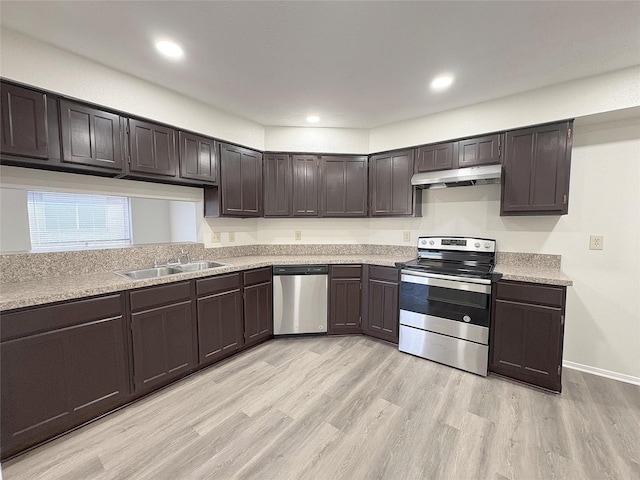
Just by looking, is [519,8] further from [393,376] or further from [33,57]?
[33,57]

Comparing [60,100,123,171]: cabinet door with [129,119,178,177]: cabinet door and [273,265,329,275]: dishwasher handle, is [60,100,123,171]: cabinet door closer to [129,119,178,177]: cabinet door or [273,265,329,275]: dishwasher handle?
[129,119,178,177]: cabinet door

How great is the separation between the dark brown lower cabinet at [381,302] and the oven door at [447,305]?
0.12 metres

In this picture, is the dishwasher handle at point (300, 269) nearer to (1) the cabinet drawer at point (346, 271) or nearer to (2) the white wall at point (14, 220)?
(1) the cabinet drawer at point (346, 271)

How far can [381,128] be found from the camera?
3551 millimetres

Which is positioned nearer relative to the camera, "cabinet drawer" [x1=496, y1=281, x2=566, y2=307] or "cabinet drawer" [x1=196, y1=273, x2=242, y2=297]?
"cabinet drawer" [x1=496, y1=281, x2=566, y2=307]

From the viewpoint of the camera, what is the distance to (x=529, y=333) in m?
2.34

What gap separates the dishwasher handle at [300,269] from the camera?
10.5 ft

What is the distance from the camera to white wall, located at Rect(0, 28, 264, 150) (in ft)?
5.92

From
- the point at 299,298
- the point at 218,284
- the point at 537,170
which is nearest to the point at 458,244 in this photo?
the point at 537,170

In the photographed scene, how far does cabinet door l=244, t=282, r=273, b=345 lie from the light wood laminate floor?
47 centimetres

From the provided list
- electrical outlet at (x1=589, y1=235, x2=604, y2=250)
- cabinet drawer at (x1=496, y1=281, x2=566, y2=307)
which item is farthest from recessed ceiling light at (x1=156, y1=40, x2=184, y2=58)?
electrical outlet at (x1=589, y1=235, x2=604, y2=250)

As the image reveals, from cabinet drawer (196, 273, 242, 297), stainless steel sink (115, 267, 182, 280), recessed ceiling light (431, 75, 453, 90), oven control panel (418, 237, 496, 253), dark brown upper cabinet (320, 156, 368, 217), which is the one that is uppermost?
recessed ceiling light (431, 75, 453, 90)

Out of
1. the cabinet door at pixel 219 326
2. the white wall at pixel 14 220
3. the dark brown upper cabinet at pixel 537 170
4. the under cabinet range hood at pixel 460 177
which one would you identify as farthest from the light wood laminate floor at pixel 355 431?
the white wall at pixel 14 220

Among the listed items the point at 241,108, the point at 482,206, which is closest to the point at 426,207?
the point at 482,206
